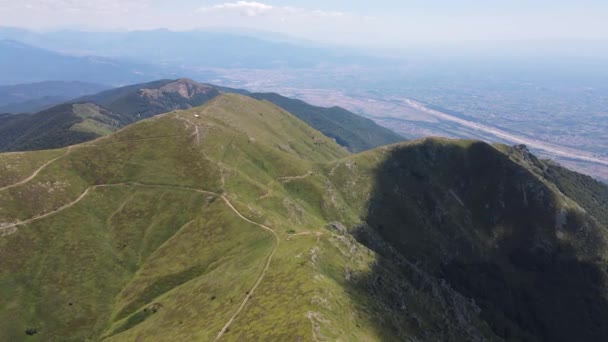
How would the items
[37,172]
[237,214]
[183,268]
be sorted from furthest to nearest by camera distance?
[37,172], [237,214], [183,268]

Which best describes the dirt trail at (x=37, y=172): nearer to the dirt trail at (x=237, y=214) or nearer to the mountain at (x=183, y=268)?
the mountain at (x=183, y=268)

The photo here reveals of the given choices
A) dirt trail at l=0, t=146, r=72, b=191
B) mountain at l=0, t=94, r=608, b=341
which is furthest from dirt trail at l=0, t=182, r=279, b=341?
dirt trail at l=0, t=146, r=72, b=191

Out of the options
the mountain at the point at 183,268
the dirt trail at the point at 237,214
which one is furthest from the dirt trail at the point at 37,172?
the dirt trail at the point at 237,214

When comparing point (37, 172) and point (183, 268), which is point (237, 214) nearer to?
point (183, 268)

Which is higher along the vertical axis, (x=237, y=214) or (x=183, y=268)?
(x=237, y=214)

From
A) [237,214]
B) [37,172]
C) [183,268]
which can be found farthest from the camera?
[37,172]

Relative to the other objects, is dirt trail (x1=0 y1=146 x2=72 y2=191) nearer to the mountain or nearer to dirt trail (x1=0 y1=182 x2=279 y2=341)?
the mountain

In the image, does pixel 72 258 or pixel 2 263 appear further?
pixel 72 258

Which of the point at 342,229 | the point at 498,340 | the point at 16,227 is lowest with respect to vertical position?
the point at 498,340

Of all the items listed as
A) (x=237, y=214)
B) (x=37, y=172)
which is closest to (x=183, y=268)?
(x=237, y=214)

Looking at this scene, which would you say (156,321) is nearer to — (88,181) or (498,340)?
(88,181)

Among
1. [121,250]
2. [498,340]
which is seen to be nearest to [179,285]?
[121,250]
